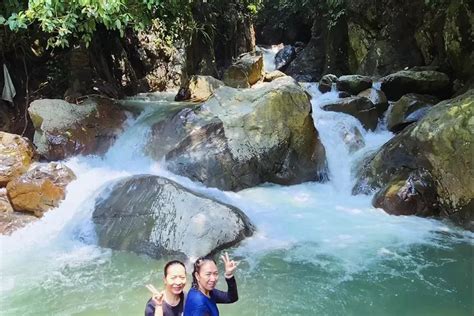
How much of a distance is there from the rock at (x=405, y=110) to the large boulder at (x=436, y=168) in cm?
180

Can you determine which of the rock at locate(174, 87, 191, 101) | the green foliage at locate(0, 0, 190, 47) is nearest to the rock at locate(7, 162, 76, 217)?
the green foliage at locate(0, 0, 190, 47)

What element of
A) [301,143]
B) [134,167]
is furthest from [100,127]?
[301,143]

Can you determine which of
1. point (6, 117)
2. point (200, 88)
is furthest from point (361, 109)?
point (6, 117)

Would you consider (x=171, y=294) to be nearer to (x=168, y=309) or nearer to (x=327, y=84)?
(x=168, y=309)

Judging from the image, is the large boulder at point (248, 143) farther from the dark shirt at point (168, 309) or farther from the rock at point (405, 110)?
the dark shirt at point (168, 309)

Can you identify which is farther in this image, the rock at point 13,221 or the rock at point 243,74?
the rock at point 243,74

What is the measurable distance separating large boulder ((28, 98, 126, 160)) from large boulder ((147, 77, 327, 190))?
1011 millimetres

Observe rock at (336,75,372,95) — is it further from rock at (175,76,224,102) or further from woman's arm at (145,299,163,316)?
woman's arm at (145,299,163,316)

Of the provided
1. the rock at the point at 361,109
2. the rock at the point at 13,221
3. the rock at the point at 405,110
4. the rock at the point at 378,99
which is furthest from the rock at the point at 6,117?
the rock at the point at 405,110

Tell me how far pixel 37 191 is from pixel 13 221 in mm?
567

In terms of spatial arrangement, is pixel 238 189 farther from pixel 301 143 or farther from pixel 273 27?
pixel 273 27

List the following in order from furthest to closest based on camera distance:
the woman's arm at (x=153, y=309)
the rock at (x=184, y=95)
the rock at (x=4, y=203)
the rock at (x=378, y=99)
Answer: the rock at (x=184, y=95)
the rock at (x=378, y=99)
the rock at (x=4, y=203)
the woman's arm at (x=153, y=309)

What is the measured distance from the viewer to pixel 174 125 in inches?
351

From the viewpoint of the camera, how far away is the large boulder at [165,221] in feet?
19.3
